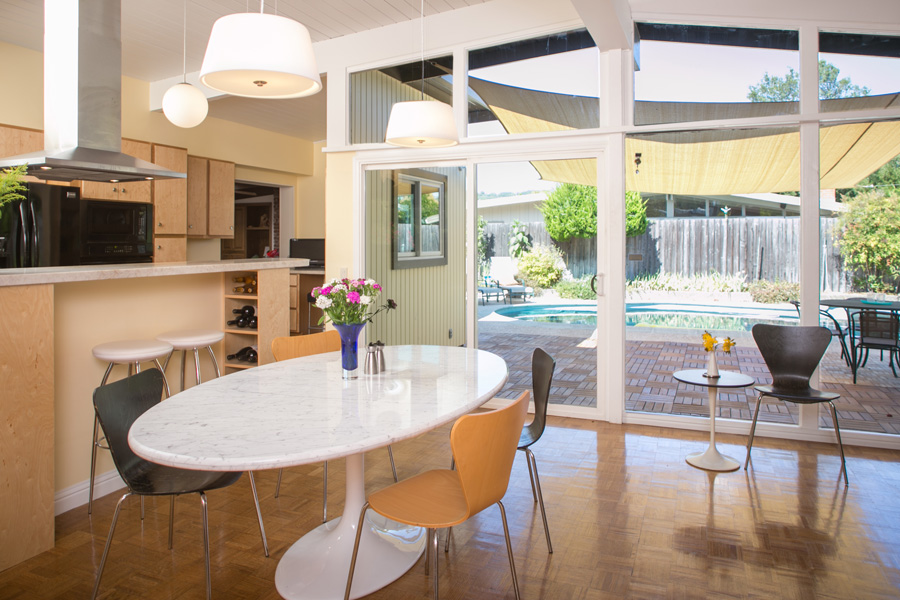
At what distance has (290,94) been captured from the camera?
7.30ft

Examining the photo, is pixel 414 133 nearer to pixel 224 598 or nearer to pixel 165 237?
pixel 224 598

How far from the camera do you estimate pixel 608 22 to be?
3943 mm

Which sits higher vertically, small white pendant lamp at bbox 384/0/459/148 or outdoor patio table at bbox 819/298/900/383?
small white pendant lamp at bbox 384/0/459/148

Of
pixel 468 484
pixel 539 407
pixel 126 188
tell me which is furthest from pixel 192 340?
pixel 126 188

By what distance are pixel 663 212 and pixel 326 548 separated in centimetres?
340

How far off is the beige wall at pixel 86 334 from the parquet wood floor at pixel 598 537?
0.96ft

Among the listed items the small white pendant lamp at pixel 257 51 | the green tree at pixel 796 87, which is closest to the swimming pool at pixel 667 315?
the green tree at pixel 796 87

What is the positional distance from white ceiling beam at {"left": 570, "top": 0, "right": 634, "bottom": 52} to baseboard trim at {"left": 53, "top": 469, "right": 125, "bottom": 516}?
3.77 m

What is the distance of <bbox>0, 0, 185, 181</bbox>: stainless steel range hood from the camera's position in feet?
11.0

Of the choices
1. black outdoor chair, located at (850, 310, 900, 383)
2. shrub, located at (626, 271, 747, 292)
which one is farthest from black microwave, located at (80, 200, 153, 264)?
black outdoor chair, located at (850, 310, 900, 383)

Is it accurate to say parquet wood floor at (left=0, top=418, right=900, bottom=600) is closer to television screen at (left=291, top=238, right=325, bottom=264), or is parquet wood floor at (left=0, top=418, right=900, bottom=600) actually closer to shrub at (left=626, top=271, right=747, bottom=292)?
shrub at (left=626, top=271, right=747, bottom=292)

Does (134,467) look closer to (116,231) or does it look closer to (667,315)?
(667,315)

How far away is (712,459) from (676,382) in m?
1.00

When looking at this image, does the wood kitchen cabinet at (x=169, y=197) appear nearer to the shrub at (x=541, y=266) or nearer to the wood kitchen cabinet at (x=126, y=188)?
the wood kitchen cabinet at (x=126, y=188)
